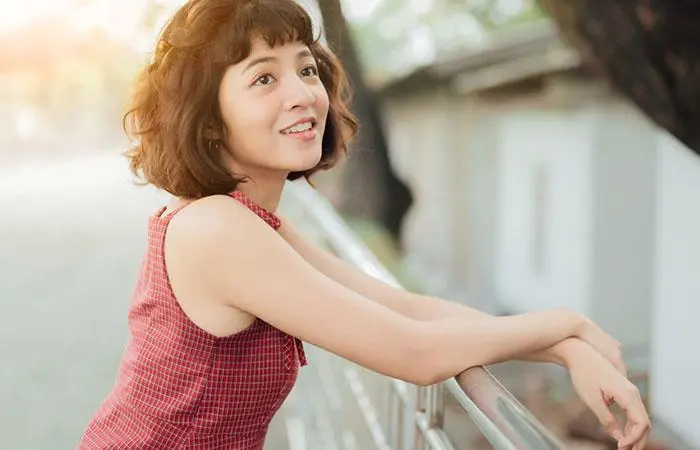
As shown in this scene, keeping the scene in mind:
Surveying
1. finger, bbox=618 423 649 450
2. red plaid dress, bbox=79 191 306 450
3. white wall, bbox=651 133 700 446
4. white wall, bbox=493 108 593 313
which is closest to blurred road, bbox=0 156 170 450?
red plaid dress, bbox=79 191 306 450

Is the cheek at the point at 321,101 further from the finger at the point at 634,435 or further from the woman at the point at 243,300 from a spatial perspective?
the finger at the point at 634,435

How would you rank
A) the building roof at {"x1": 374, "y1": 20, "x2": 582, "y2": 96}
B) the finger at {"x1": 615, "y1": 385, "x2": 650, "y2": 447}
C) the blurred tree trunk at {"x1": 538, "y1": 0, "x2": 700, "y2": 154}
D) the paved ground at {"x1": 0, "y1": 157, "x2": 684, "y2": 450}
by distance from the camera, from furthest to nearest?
the building roof at {"x1": 374, "y1": 20, "x2": 582, "y2": 96} < the blurred tree trunk at {"x1": 538, "y1": 0, "x2": 700, "y2": 154} < the paved ground at {"x1": 0, "y1": 157, "x2": 684, "y2": 450} < the finger at {"x1": 615, "y1": 385, "x2": 650, "y2": 447}

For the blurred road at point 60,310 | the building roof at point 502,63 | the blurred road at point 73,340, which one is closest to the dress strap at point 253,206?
the blurred road at point 73,340

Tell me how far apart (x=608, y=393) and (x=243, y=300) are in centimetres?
49

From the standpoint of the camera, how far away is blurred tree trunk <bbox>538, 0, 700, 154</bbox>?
3.60m

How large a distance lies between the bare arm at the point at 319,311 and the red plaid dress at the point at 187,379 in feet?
0.25

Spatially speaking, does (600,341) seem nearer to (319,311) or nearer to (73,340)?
(319,311)

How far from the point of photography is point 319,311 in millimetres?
1395

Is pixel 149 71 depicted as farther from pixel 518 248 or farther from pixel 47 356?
pixel 518 248

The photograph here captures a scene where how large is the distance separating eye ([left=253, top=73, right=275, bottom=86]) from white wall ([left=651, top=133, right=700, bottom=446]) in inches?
197

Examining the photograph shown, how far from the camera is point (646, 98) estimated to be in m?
3.92

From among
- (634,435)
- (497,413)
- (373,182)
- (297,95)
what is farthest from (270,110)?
(373,182)

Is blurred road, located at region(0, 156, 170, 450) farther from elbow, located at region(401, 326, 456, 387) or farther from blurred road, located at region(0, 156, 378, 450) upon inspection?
elbow, located at region(401, 326, 456, 387)

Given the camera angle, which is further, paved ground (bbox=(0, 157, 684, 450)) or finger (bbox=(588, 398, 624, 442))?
paved ground (bbox=(0, 157, 684, 450))
